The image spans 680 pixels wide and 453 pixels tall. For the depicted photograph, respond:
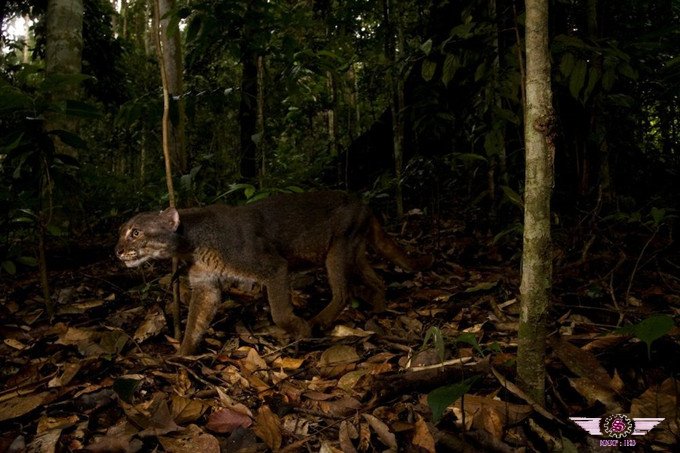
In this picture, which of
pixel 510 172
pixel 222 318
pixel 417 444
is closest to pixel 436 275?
pixel 510 172

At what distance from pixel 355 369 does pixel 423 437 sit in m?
0.95

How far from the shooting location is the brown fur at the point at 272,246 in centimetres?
364

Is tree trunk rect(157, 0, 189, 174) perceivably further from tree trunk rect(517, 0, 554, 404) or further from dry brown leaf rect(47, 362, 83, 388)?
tree trunk rect(517, 0, 554, 404)

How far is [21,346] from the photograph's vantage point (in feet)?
10.6

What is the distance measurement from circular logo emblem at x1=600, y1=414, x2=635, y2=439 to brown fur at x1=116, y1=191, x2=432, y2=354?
220cm

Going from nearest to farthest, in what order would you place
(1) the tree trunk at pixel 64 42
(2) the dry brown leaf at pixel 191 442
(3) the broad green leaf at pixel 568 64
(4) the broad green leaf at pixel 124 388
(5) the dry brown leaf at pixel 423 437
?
(5) the dry brown leaf at pixel 423 437 → (2) the dry brown leaf at pixel 191 442 → (4) the broad green leaf at pixel 124 388 → (3) the broad green leaf at pixel 568 64 → (1) the tree trunk at pixel 64 42

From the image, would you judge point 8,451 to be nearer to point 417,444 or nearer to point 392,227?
point 417,444

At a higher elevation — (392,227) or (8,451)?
(392,227)

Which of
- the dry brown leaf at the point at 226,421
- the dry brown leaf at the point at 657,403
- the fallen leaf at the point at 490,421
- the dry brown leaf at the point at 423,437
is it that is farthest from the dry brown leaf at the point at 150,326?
the dry brown leaf at the point at 657,403

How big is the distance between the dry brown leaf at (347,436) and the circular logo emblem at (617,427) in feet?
3.61

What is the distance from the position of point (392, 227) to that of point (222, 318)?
11.7ft

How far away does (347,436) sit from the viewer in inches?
86.3

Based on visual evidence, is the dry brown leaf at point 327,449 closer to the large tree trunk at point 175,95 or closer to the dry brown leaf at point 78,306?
the large tree trunk at point 175,95

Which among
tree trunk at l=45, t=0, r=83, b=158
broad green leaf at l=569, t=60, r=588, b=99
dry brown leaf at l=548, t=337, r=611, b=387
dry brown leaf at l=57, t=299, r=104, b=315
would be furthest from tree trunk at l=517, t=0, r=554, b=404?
tree trunk at l=45, t=0, r=83, b=158
